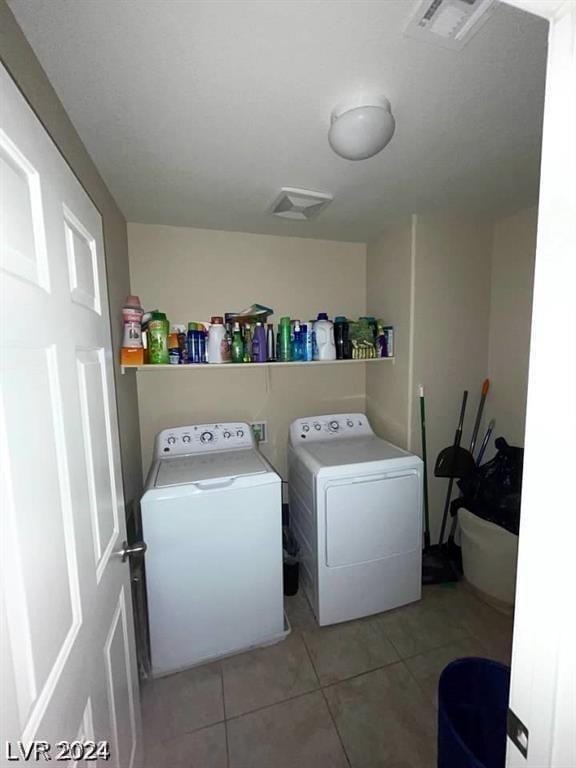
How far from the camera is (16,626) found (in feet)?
1.54

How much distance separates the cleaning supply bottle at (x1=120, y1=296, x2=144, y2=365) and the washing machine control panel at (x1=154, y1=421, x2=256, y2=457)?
564 mm

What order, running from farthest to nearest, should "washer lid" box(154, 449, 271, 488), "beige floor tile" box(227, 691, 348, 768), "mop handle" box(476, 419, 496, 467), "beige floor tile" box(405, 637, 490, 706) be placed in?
"mop handle" box(476, 419, 496, 467) < "washer lid" box(154, 449, 271, 488) < "beige floor tile" box(405, 637, 490, 706) < "beige floor tile" box(227, 691, 348, 768)

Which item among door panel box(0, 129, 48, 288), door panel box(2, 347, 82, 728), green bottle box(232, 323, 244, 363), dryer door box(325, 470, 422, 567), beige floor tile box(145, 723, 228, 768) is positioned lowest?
beige floor tile box(145, 723, 228, 768)

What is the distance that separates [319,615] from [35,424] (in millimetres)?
1848

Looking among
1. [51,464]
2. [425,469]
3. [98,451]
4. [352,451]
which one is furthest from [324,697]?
[51,464]

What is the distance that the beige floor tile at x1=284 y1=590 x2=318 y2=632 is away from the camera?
184 cm

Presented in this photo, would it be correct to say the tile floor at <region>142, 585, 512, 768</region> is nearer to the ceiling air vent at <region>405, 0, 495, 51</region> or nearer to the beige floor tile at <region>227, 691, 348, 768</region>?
the beige floor tile at <region>227, 691, 348, 768</region>

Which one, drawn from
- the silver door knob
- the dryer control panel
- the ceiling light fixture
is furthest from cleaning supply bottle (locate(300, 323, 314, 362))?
the silver door knob

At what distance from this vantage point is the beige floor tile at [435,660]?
4.94 feet

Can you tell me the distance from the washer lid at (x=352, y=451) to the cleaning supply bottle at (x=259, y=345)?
2.18 feet

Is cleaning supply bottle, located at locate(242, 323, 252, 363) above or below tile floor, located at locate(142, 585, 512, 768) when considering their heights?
above

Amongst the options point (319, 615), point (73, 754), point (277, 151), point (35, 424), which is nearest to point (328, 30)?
point (277, 151)

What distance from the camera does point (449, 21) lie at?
0.81m

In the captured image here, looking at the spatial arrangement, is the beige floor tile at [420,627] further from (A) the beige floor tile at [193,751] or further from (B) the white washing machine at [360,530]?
(A) the beige floor tile at [193,751]
